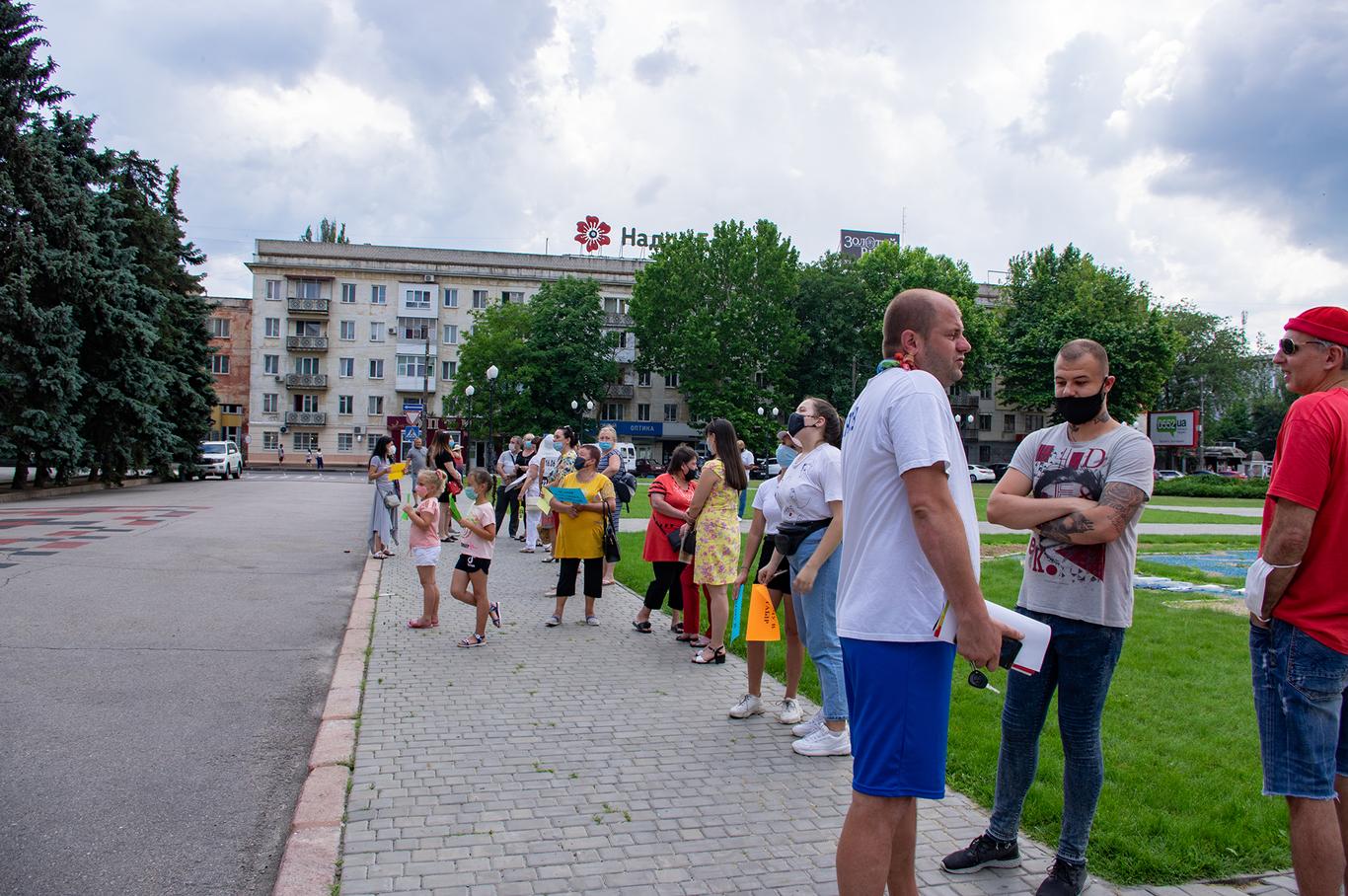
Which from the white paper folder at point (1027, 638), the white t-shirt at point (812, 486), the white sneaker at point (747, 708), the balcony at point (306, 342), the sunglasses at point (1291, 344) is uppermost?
the balcony at point (306, 342)

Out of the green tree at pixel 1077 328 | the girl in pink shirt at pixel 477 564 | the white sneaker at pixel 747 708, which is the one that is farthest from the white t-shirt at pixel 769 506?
the green tree at pixel 1077 328

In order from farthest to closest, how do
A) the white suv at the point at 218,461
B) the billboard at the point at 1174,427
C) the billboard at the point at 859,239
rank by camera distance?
the billboard at the point at 859,239
the billboard at the point at 1174,427
the white suv at the point at 218,461

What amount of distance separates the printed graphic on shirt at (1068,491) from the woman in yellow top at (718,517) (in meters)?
3.73

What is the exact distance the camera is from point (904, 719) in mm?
2770

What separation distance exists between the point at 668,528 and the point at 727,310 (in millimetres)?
55891

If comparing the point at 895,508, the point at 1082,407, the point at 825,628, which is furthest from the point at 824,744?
the point at 895,508

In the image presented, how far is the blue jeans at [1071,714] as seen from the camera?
3576mm

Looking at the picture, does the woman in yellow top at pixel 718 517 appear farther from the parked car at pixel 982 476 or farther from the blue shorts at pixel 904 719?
the parked car at pixel 982 476

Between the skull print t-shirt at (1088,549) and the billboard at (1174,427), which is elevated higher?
the billboard at (1174,427)

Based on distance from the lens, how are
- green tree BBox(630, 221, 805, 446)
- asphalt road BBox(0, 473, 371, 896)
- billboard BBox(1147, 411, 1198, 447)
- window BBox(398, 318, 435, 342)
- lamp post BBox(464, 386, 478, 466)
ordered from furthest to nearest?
window BBox(398, 318, 435, 342) < green tree BBox(630, 221, 805, 446) < billboard BBox(1147, 411, 1198, 447) < lamp post BBox(464, 386, 478, 466) < asphalt road BBox(0, 473, 371, 896)

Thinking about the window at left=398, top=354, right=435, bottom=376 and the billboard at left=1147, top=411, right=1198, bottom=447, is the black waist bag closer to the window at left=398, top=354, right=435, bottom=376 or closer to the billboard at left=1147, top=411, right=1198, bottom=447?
the billboard at left=1147, top=411, right=1198, bottom=447

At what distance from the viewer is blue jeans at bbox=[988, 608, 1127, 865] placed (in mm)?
3576

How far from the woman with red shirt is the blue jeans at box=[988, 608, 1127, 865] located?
4.72 metres

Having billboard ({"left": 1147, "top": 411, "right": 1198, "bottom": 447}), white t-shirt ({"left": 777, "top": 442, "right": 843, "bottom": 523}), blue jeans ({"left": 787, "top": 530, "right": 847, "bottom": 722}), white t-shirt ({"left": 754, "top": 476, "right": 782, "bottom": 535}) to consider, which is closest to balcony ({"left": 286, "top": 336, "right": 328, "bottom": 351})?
billboard ({"left": 1147, "top": 411, "right": 1198, "bottom": 447})
